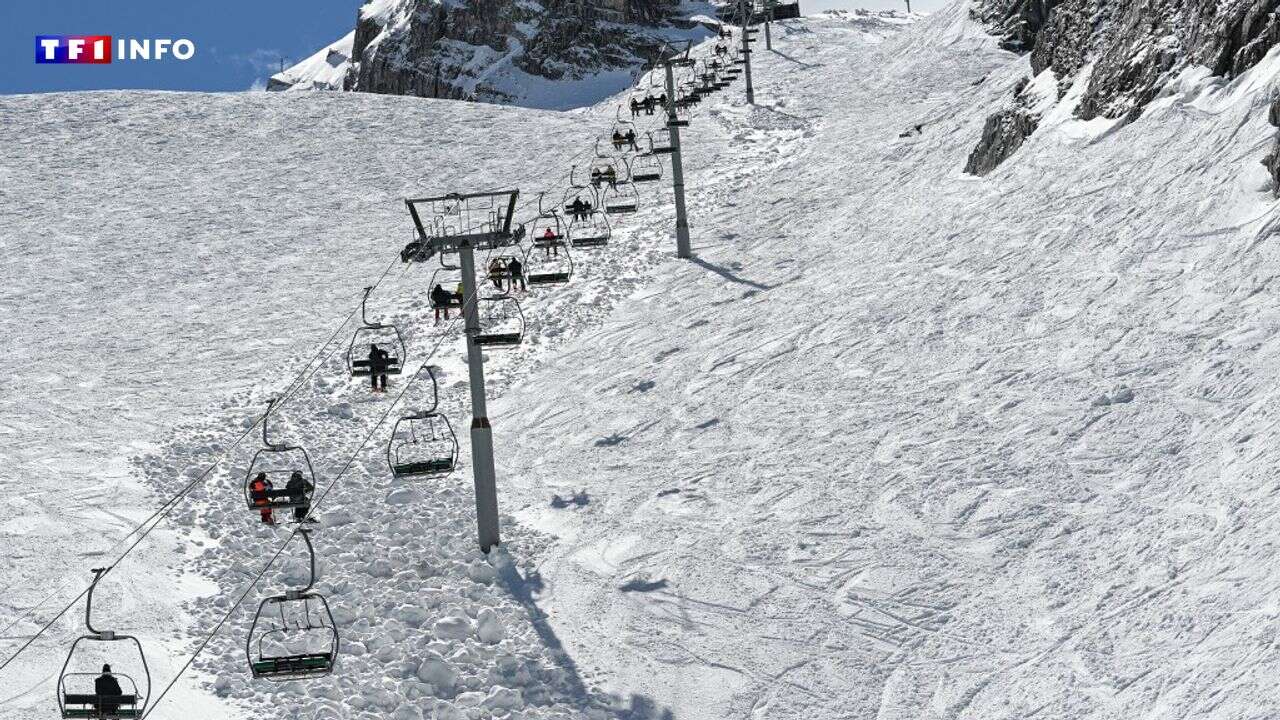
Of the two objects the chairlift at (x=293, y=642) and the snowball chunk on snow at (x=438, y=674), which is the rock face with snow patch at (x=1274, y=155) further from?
the chairlift at (x=293, y=642)

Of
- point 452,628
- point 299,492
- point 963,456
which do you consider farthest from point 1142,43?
point 299,492

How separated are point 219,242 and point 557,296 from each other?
12699mm

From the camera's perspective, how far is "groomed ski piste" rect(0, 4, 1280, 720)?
15352 mm

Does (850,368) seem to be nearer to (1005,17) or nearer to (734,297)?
(734,297)

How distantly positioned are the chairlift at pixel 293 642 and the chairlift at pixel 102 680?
1290 millimetres

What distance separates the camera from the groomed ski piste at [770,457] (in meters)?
15.4

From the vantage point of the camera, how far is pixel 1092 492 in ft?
54.6

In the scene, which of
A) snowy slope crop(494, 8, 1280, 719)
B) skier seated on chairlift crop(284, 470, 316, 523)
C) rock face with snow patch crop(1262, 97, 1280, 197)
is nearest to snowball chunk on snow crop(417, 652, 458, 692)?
snowy slope crop(494, 8, 1280, 719)

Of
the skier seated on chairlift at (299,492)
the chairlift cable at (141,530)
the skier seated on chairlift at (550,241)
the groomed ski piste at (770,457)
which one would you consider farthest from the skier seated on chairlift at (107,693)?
the skier seated on chairlift at (550,241)

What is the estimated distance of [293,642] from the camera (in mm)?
17969

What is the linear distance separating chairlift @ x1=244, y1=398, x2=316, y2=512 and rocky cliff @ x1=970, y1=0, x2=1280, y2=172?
57.0 feet

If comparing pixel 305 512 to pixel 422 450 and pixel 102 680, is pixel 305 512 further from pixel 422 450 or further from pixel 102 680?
pixel 422 450

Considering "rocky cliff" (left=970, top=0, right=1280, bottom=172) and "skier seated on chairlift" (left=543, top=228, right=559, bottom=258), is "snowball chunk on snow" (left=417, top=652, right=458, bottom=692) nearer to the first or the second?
"skier seated on chairlift" (left=543, top=228, right=559, bottom=258)

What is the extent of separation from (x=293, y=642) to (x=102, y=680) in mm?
3943
